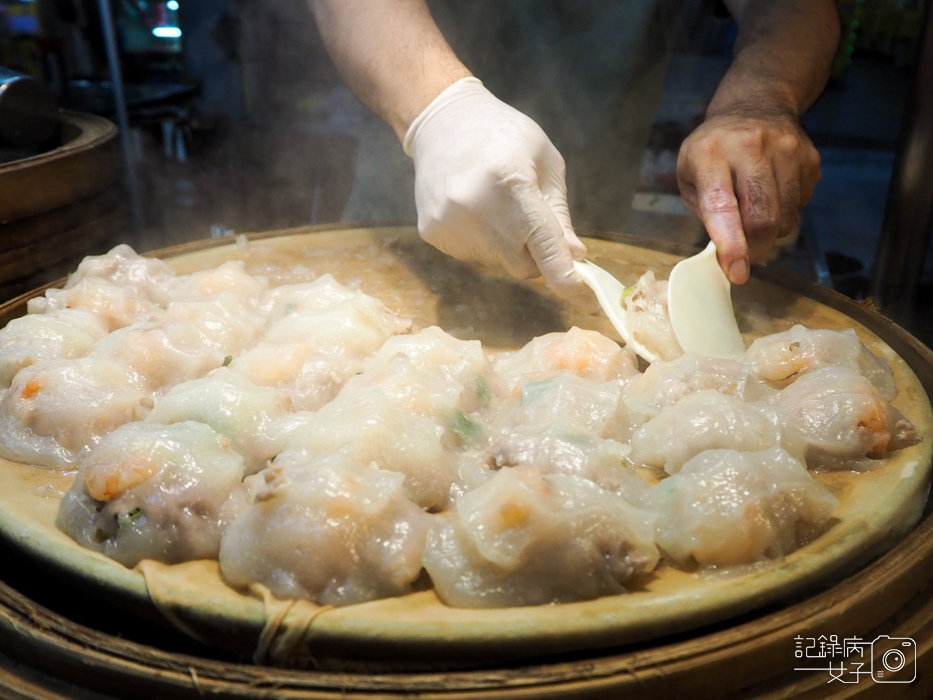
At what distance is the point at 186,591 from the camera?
50.3 inches

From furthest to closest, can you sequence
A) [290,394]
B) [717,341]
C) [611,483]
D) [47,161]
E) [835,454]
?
1. [47,161]
2. [717,341]
3. [290,394]
4. [835,454]
5. [611,483]

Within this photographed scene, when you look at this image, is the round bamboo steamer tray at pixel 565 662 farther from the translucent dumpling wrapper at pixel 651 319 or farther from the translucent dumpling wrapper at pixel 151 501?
the translucent dumpling wrapper at pixel 651 319

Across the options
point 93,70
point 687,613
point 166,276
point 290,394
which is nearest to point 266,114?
point 93,70

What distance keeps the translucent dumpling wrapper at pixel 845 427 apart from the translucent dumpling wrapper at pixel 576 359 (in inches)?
19.5

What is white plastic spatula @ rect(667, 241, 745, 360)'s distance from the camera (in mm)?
2197

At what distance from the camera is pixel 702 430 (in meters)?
1.66

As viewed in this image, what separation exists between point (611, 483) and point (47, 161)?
267 cm

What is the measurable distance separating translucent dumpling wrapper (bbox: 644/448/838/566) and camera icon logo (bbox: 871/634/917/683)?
0.71 ft

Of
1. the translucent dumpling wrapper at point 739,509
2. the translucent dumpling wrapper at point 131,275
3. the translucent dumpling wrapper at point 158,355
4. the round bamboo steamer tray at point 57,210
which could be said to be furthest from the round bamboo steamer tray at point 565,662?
the round bamboo steamer tray at point 57,210

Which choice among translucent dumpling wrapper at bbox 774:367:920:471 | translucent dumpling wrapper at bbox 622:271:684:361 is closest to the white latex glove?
translucent dumpling wrapper at bbox 622:271:684:361

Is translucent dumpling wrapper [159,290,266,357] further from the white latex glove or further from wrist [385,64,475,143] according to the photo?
wrist [385,64,475,143]

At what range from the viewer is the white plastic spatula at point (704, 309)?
2197 millimetres

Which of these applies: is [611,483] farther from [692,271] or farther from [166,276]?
[166,276]

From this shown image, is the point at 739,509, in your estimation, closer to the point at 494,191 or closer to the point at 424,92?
the point at 494,191
